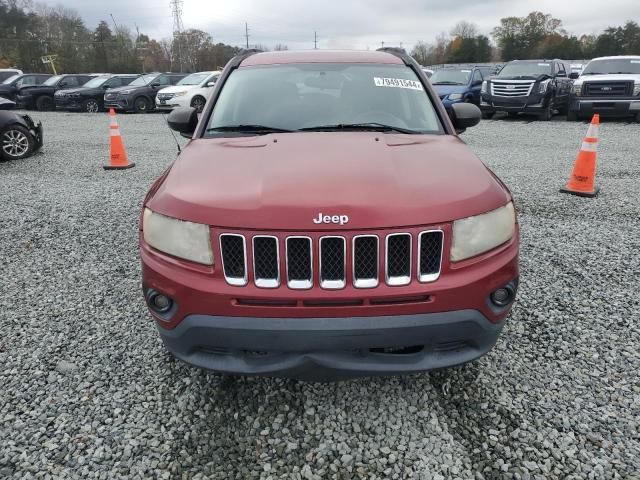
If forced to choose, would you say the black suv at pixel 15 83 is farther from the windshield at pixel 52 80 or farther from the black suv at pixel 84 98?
the black suv at pixel 84 98

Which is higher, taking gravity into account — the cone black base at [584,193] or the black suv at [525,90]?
the black suv at [525,90]

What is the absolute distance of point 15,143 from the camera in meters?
9.02

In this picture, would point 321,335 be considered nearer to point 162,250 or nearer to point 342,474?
point 342,474

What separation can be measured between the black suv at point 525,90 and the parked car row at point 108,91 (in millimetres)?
9698

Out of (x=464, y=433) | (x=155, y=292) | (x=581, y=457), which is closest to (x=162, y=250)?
(x=155, y=292)

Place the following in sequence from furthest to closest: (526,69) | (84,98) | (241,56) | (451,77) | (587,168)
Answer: (84,98) < (451,77) < (526,69) < (587,168) < (241,56)

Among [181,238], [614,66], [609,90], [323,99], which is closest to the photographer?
[181,238]

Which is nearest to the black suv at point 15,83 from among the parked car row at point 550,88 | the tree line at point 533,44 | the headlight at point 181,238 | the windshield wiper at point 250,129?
the parked car row at point 550,88

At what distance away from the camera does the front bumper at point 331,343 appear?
1.91 metres

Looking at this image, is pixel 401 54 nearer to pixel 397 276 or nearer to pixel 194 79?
pixel 397 276

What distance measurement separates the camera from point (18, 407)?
2.40 m

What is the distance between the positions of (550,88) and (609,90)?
1737 millimetres

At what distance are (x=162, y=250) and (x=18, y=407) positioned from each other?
1194mm

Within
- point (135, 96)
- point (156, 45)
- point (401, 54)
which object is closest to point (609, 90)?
point (401, 54)
